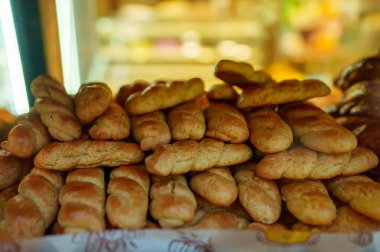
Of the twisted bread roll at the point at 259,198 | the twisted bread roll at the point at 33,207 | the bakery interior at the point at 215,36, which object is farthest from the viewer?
the bakery interior at the point at 215,36

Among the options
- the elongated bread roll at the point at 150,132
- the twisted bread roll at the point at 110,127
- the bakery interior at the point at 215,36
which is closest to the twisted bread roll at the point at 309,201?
the elongated bread roll at the point at 150,132

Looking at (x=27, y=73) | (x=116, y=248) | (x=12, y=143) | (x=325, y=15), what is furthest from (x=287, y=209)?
(x=325, y=15)

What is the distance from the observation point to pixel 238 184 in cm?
106

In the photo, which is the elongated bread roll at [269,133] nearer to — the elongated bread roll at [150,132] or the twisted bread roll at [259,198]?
the twisted bread roll at [259,198]

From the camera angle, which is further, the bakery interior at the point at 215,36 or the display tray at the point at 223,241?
the bakery interior at the point at 215,36

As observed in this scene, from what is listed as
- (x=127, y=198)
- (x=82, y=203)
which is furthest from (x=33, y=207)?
(x=127, y=198)

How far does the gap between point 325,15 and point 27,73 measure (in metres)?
2.98

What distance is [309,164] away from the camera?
1051mm

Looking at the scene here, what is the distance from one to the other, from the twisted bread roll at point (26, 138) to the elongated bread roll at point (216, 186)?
43 centimetres

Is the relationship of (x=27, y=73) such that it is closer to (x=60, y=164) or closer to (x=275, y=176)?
(x=60, y=164)

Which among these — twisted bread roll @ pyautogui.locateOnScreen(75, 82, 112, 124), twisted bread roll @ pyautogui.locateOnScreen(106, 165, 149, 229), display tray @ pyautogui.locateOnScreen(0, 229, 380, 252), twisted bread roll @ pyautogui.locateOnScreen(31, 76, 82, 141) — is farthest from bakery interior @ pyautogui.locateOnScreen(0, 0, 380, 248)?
display tray @ pyautogui.locateOnScreen(0, 229, 380, 252)

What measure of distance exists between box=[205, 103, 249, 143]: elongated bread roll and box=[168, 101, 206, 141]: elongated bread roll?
0.09 ft

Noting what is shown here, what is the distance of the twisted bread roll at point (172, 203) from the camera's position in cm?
93

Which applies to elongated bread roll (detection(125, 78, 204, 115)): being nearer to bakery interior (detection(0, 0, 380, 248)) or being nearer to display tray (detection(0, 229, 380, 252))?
display tray (detection(0, 229, 380, 252))
